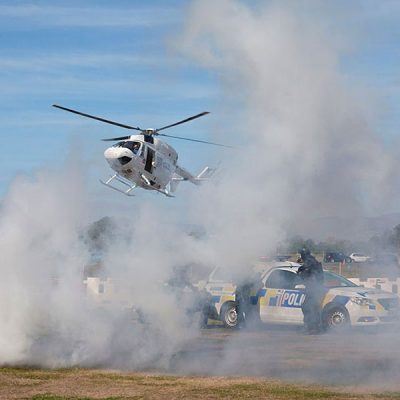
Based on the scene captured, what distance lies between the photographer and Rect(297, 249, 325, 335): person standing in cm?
2030

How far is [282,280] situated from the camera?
21484 mm

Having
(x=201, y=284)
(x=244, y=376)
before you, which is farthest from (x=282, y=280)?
(x=244, y=376)

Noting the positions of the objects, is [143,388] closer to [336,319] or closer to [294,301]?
[336,319]

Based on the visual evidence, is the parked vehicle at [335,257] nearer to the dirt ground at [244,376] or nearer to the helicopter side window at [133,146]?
the dirt ground at [244,376]

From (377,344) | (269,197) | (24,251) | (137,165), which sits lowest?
(377,344)

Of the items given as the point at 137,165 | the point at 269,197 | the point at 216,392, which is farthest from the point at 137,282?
the point at 137,165

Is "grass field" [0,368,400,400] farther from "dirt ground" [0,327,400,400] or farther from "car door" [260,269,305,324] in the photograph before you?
"car door" [260,269,305,324]

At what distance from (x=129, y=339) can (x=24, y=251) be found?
272cm

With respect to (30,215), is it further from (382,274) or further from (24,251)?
(382,274)

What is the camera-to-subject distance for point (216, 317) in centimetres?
2278

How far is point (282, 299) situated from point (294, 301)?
33 cm

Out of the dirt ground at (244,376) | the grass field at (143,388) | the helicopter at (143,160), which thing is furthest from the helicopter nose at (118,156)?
the grass field at (143,388)

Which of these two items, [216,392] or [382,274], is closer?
[216,392]

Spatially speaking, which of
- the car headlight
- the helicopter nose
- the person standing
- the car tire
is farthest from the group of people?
the helicopter nose
